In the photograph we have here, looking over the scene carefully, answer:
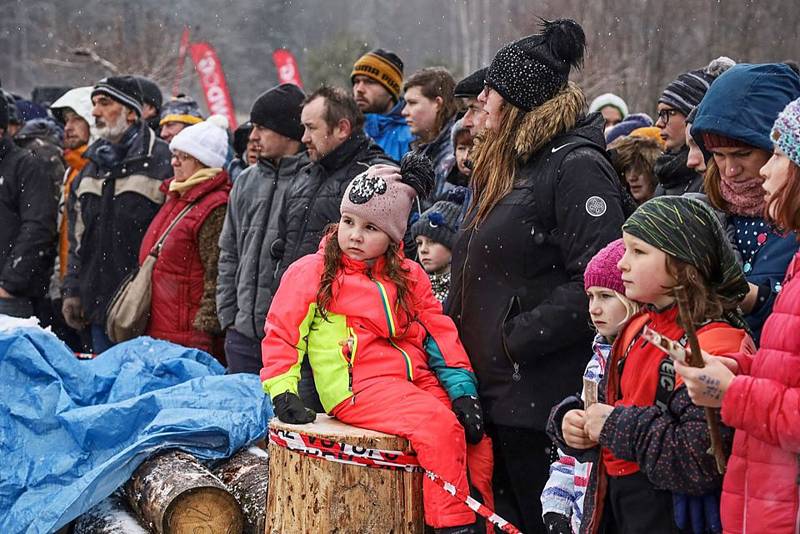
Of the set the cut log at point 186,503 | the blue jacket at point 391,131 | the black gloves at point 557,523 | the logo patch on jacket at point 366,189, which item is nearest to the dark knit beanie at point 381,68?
the blue jacket at point 391,131

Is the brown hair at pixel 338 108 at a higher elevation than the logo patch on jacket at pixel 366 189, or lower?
lower

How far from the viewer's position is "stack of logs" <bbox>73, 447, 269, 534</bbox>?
193 inches

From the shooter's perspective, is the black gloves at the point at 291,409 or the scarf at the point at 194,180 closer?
the black gloves at the point at 291,409

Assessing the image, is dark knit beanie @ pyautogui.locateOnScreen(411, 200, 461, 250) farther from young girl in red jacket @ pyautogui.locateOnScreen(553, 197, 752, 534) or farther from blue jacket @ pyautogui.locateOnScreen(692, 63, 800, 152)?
young girl in red jacket @ pyautogui.locateOnScreen(553, 197, 752, 534)

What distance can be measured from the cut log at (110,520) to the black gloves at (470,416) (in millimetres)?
1836

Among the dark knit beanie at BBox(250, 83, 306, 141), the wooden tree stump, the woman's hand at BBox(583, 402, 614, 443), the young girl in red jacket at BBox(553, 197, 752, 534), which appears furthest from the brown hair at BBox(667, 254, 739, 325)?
the dark knit beanie at BBox(250, 83, 306, 141)

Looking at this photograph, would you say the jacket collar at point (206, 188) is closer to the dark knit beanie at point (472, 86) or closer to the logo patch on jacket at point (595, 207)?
the dark knit beanie at point (472, 86)

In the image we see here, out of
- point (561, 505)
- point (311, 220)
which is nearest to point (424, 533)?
point (561, 505)

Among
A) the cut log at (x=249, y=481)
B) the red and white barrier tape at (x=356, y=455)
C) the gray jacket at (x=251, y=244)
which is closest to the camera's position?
the red and white barrier tape at (x=356, y=455)

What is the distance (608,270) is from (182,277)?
14.0ft

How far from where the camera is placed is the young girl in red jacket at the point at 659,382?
296 centimetres

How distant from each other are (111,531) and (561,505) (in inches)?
98.3

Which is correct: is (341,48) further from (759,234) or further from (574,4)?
(759,234)

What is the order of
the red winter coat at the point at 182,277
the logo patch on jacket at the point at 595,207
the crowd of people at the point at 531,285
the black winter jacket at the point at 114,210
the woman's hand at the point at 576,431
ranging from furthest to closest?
the black winter jacket at the point at 114,210, the red winter coat at the point at 182,277, the logo patch on jacket at the point at 595,207, the woman's hand at the point at 576,431, the crowd of people at the point at 531,285
